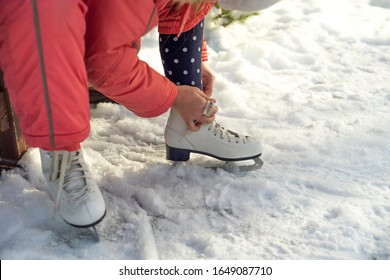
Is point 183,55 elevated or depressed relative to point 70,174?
elevated

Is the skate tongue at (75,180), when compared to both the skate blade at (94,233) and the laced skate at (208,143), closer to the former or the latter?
the skate blade at (94,233)

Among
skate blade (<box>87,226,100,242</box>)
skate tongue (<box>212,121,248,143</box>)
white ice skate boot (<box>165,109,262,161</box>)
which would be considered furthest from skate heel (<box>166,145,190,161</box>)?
skate blade (<box>87,226,100,242</box>)

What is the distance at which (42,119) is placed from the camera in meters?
0.99

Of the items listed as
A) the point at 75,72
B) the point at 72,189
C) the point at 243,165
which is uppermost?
the point at 75,72

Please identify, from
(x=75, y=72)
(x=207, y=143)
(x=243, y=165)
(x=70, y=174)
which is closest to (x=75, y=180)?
(x=70, y=174)

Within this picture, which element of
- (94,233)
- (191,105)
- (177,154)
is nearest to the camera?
(94,233)

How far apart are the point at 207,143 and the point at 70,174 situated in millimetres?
409

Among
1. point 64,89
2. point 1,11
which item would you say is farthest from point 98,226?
point 1,11

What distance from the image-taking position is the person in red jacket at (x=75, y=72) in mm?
958

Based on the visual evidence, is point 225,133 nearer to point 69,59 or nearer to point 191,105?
point 191,105

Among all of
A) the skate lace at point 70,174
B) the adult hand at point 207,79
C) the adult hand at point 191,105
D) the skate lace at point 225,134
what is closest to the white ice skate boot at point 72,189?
the skate lace at point 70,174

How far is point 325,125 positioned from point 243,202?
0.52 metres

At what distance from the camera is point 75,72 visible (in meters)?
0.99

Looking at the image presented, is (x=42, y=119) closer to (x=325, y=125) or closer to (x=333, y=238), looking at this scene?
(x=333, y=238)
